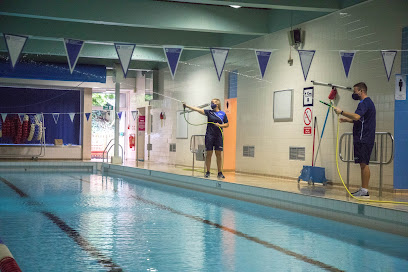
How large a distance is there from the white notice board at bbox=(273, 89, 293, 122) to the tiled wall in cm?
12

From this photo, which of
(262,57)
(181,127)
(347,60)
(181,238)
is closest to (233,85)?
(181,127)

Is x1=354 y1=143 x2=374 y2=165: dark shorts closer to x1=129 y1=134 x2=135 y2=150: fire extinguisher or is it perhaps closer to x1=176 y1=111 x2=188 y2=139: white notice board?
x1=176 y1=111 x2=188 y2=139: white notice board

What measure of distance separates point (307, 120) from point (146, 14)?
3724 mm

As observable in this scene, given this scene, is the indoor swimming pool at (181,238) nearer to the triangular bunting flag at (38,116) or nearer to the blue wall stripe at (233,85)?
the blue wall stripe at (233,85)

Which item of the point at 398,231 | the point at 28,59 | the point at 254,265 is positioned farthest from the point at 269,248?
the point at 28,59

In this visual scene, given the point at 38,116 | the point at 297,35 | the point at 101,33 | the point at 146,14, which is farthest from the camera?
the point at 38,116

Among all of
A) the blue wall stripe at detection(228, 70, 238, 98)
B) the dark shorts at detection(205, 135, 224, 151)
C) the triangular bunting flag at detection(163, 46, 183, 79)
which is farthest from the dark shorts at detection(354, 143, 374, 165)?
the blue wall stripe at detection(228, 70, 238, 98)

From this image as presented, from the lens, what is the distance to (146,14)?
396 inches

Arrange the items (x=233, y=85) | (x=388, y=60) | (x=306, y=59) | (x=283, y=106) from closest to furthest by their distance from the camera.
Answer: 1. (x=388, y=60)
2. (x=306, y=59)
3. (x=283, y=106)
4. (x=233, y=85)

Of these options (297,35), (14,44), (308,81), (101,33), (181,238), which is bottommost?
(181,238)

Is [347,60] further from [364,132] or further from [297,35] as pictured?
[297,35]

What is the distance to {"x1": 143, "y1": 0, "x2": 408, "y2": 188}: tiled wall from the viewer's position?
25.1 ft

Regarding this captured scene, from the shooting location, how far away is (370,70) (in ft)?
26.0

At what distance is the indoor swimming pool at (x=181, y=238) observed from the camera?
3.65m
